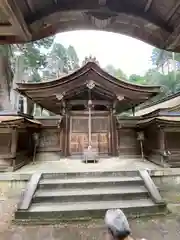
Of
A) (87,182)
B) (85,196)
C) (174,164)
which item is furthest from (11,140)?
(174,164)

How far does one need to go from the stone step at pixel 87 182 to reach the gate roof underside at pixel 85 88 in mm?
3323

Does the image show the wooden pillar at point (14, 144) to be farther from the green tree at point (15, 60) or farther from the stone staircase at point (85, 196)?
the green tree at point (15, 60)

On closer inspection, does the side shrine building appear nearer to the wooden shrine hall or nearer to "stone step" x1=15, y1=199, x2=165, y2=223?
the wooden shrine hall

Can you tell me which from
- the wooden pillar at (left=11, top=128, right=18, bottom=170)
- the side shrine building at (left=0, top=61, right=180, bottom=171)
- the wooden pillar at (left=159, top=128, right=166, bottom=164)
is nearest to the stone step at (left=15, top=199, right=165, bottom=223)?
the wooden pillar at (left=11, top=128, right=18, bottom=170)

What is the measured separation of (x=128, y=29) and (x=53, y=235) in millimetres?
3289

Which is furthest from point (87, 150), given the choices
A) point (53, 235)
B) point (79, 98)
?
point (53, 235)

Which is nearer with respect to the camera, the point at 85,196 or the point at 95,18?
the point at 95,18

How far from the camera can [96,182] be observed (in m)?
4.89

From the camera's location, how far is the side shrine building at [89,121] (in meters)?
7.11

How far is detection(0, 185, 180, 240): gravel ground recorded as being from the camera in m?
3.19

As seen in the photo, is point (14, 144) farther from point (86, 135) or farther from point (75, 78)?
point (75, 78)

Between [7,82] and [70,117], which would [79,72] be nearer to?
[70,117]

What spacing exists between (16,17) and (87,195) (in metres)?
3.94

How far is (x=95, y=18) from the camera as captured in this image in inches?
63.2
